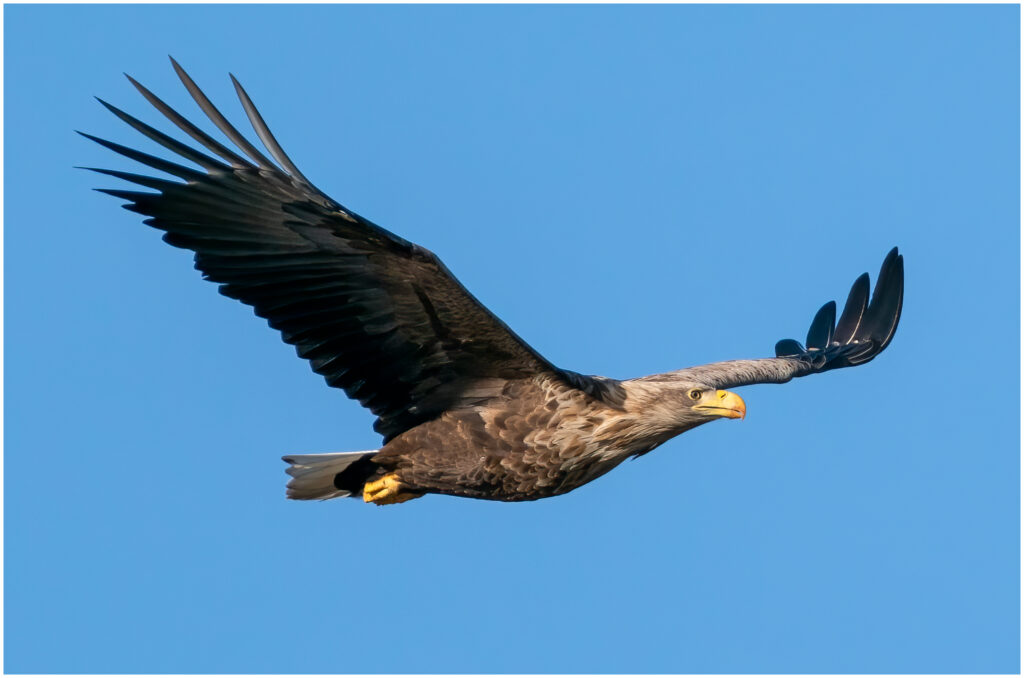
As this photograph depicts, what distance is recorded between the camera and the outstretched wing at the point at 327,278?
29.0ft

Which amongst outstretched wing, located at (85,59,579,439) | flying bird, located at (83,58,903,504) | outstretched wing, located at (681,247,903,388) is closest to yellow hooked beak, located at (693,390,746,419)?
flying bird, located at (83,58,903,504)

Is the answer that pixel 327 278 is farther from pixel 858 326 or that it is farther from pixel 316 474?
pixel 858 326

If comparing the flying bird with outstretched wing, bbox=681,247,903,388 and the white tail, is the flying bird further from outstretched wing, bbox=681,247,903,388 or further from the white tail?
outstretched wing, bbox=681,247,903,388

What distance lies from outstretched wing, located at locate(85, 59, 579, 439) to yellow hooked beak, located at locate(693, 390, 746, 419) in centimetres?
80

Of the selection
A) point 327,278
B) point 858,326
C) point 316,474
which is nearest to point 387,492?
point 316,474

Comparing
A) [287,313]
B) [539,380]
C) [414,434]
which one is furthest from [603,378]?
[287,313]

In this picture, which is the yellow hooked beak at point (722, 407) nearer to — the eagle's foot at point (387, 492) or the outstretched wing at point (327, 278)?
the outstretched wing at point (327, 278)

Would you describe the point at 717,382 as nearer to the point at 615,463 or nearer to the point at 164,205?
the point at 615,463

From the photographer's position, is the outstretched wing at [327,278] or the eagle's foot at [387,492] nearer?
Result: the outstretched wing at [327,278]

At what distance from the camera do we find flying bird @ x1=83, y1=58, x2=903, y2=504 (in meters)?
8.91

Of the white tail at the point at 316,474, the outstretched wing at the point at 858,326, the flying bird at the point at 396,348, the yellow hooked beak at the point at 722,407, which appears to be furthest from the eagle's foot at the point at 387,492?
the outstretched wing at the point at 858,326

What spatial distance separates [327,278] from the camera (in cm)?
928

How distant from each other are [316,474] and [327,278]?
5.67 feet

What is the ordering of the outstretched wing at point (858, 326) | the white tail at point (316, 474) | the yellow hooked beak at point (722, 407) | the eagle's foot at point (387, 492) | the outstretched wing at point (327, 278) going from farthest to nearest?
the outstretched wing at point (858, 326) < the white tail at point (316, 474) < the eagle's foot at point (387, 492) < the yellow hooked beak at point (722, 407) < the outstretched wing at point (327, 278)
